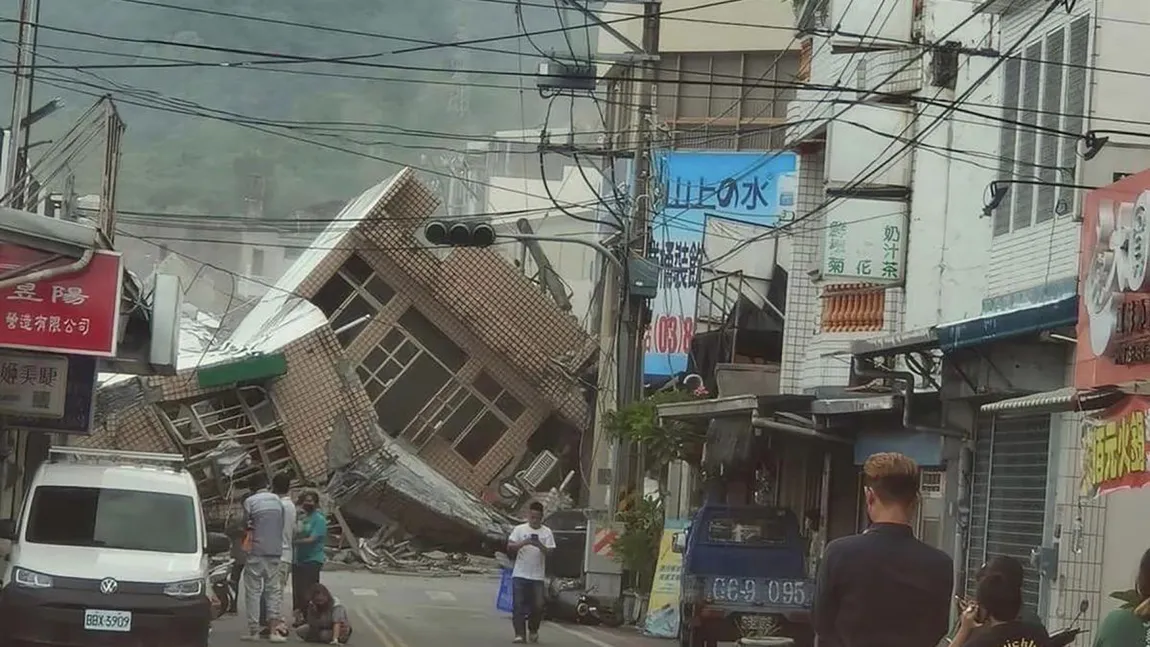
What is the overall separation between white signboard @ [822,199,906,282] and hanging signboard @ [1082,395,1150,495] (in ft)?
34.1

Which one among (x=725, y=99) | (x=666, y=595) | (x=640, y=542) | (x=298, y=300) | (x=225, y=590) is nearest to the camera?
(x=225, y=590)

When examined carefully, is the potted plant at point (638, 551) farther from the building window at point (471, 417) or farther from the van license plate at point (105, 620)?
the building window at point (471, 417)

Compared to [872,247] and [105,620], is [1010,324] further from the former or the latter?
[105,620]

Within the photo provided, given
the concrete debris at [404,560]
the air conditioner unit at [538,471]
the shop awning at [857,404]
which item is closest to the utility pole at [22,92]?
the shop awning at [857,404]

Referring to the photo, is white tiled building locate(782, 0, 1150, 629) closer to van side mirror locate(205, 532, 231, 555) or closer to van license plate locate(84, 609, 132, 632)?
van side mirror locate(205, 532, 231, 555)

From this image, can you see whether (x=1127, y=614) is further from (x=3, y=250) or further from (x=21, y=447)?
(x=21, y=447)

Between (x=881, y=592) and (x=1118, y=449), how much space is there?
18.5 ft

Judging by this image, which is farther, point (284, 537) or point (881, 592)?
point (284, 537)

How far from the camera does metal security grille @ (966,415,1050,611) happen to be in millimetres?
17469

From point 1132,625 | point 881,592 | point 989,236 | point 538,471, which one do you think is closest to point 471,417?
point 538,471

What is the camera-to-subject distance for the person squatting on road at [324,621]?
2016 centimetres

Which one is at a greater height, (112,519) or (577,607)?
(112,519)

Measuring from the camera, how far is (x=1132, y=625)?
8172 mm

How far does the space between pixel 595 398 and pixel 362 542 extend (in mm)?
7315
